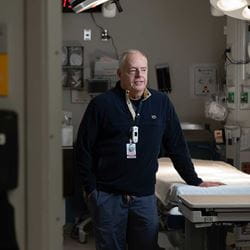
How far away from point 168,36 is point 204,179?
2.37 m

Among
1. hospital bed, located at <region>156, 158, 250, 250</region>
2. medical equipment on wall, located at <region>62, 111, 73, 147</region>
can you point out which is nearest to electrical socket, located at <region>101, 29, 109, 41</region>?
medical equipment on wall, located at <region>62, 111, 73, 147</region>

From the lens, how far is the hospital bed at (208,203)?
2547 mm

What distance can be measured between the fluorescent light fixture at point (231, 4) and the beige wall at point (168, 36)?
213 cm

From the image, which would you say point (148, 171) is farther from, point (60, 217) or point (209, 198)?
point (60, 217)

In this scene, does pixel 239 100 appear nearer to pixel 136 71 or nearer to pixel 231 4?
pixel 231 4

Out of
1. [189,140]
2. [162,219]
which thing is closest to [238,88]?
[189,140]

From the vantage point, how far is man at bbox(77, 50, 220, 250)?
9.09 ft

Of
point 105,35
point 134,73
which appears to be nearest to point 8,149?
point 134,73

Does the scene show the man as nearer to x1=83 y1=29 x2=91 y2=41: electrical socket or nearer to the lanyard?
the lanyard

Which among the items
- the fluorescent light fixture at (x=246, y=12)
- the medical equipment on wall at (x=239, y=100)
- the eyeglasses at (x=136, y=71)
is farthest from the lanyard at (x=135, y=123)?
the medical equipment on wall at (x=239, y=100)

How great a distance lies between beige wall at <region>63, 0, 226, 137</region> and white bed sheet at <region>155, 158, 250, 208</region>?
1452 millimetres

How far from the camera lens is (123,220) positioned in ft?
9.23

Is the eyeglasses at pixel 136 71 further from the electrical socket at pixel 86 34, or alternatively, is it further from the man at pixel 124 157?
the electrical socket at pixel 86 34

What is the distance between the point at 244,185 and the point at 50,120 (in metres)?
2.20
